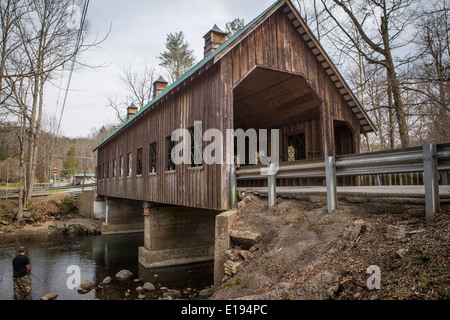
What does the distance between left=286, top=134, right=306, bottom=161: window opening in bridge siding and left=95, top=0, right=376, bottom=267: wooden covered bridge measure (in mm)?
47

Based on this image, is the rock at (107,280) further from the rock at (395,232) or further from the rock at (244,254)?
the rock at (395,232)

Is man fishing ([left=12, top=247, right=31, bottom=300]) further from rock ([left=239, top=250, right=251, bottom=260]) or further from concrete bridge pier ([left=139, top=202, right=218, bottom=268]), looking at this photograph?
rock ([left=239, top=250, right=251, bottom=260])

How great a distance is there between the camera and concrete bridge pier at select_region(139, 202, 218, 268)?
1335 centimetres

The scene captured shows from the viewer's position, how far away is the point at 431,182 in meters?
4.18

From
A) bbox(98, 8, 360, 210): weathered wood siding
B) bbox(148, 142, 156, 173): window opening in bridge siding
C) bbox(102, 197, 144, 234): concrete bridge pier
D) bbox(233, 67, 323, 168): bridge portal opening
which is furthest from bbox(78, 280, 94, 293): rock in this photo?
bbox(102, 197, 144, 234): concrete bridge pier

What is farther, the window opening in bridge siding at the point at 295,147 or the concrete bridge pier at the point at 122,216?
the concrete bridge pier at the point at 122,216

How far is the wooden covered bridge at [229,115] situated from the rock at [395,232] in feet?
14.2

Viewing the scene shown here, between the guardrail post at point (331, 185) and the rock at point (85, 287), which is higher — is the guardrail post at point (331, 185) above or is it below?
above

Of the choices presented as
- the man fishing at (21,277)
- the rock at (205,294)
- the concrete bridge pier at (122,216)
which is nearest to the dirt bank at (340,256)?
the rock at (205,294)

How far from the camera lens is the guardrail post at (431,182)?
13.6 ft

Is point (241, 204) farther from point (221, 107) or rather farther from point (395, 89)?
point (395, 89)

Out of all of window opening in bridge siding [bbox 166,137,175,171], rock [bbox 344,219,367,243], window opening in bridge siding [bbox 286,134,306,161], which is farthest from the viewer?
window opening in bridge siding [bbox 286,134,306,161]

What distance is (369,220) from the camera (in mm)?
4805

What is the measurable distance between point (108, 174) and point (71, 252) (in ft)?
26.9
